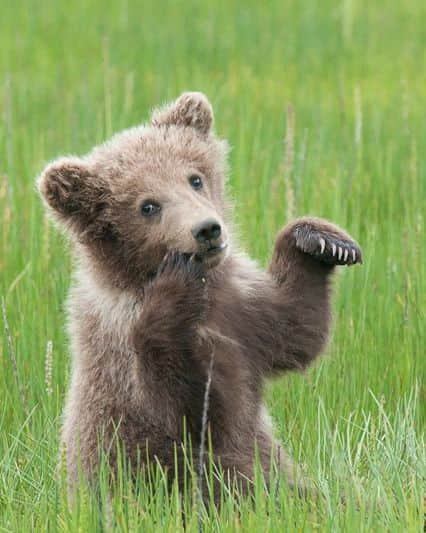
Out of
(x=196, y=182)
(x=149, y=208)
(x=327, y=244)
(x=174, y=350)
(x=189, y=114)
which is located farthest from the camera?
(x=189, y=114)

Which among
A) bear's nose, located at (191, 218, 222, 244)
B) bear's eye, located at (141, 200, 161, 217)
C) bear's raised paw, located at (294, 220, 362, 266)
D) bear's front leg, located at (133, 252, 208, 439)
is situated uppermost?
bear's eye, located at (141, 200, 161, 217)

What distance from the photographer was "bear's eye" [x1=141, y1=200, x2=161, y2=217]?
189 inches

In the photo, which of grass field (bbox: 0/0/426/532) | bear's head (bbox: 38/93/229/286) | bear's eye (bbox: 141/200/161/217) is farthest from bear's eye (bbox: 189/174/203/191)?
grass field (bbox: 0/0/426/532)

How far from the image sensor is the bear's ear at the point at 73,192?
15.9 ft

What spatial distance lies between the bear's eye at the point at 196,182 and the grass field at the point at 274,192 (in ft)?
2.50

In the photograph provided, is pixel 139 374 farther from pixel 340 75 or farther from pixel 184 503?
pixel 340 75

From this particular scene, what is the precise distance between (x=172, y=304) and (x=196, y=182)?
0.62 meters

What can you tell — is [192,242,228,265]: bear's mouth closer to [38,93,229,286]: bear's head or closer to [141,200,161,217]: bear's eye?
[38,93,229,286]: bear's head

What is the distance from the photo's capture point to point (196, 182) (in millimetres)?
5000

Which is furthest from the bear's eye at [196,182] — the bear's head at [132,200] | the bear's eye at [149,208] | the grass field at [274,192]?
the grass field at [274,192]

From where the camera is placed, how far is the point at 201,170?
5109 millimetres

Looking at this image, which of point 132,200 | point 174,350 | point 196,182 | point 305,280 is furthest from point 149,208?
point 305,280

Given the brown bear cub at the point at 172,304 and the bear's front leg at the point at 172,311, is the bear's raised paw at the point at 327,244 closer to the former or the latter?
the brown bear cub at the point at 172,304

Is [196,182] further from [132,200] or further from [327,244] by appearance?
[327,244]
